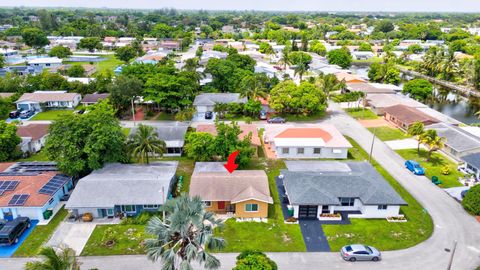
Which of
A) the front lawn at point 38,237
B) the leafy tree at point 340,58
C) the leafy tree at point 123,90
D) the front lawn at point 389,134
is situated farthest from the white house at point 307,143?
the leafy tree at point 340,58

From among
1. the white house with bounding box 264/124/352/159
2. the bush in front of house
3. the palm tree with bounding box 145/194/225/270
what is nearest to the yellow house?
the bush in front of house

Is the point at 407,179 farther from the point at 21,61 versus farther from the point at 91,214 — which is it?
the point at 21,61

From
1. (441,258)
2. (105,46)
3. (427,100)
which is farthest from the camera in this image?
(105,46)

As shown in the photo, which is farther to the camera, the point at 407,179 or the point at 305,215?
the point at 407,179

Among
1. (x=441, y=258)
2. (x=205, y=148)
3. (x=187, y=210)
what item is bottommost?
(x=441, y=258)

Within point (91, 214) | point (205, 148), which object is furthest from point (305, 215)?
point (91, 214)

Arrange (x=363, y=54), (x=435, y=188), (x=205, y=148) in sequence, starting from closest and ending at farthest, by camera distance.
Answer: (x=435, y=188), (x=205, y=148), (x=363, y=54)
